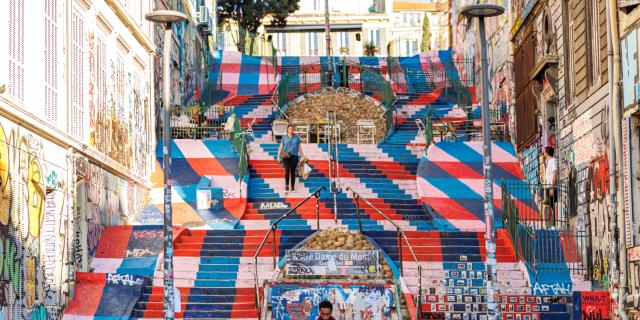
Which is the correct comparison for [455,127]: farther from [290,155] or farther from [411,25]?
[411,25]

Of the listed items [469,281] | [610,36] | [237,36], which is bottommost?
[469,281]

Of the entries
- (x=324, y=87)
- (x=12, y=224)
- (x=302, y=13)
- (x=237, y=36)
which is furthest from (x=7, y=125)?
(x=302, y=13)

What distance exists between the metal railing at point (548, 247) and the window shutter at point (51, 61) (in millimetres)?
9385

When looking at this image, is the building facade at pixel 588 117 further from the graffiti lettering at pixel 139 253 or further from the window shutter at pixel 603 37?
the graffiti lettering at pixel 139 253

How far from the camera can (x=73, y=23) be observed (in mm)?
25531

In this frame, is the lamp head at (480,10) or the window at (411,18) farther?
the window at (411,18)

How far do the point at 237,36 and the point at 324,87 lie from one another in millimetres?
15217

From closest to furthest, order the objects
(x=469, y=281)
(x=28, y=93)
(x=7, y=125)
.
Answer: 1. (x=7, y=125)
2. (x=28, y=93)
3. (x=469, y=281)

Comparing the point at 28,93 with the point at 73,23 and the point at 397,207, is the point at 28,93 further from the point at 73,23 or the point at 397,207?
the point at 397,207

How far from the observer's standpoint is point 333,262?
77.5ft

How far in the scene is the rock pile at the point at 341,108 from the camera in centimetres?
4125

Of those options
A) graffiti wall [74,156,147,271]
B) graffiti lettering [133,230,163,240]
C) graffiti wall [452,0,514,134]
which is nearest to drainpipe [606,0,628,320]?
graffiti lettering [133,230,163,240]

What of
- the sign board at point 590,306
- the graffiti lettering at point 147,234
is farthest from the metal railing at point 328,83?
→ the sign board at point 590,306

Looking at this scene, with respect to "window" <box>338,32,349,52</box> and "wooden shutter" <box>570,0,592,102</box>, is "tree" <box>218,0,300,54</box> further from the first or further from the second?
"wooden shutter" <box>570,0,592,102</box>
